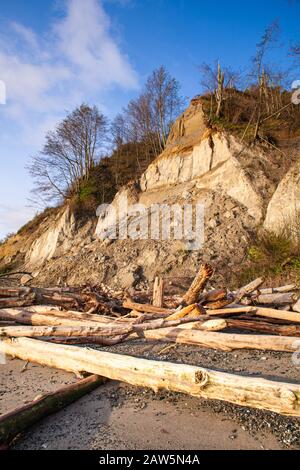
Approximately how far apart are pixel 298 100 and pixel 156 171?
10.00 meters

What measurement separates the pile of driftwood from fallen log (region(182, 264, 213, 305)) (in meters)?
0.02

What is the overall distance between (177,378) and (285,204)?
1249 cm

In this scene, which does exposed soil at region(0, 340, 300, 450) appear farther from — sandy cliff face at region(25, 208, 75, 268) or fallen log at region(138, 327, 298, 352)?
sandy cliff face at region(25, 208, 75, 268)

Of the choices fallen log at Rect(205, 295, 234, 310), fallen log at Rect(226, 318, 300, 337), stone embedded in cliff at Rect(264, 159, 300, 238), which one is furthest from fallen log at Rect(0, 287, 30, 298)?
stone embedded in cliff at Rect(264, 159, 300, 238)

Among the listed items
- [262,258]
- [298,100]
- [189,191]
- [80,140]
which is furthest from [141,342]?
[80,140]

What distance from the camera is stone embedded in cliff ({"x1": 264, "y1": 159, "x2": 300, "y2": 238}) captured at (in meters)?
13.9

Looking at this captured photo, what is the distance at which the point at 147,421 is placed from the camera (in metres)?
3.69

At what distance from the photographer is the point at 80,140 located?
26516 millimetres

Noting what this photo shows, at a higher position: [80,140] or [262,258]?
[80,140]

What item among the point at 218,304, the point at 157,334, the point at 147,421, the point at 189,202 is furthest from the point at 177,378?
the point at 189,202

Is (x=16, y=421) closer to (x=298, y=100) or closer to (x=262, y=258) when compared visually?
→ (x=262, y=258)

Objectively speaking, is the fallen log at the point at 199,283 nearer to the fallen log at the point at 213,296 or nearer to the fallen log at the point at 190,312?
the fallen log at the point at 213,296

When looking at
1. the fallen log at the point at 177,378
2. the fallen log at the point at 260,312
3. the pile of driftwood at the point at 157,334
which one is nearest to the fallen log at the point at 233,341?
the pile of driftwood at the point at 157,334
